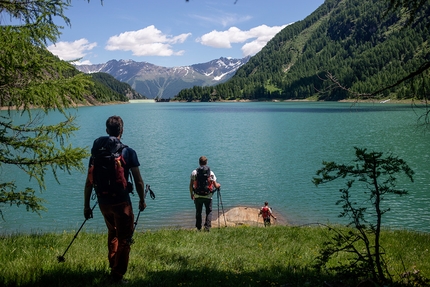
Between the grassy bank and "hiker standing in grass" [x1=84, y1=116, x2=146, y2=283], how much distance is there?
0.53 metres

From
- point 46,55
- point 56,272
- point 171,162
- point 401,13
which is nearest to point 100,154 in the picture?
point 56,272

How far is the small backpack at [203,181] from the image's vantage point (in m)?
11.8

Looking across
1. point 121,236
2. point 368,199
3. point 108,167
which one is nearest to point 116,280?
point 121,236

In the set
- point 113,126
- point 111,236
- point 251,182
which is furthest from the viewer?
point 251,182

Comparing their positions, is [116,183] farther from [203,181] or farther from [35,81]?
[203,181]

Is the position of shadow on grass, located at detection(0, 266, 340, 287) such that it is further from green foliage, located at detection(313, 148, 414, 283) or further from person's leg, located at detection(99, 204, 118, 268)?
green foliage, located at detection(313, 148, 414, 283)

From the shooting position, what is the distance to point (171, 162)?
37062mm

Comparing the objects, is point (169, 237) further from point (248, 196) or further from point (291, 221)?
point (248, 196)

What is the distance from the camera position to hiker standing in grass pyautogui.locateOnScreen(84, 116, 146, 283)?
555cm

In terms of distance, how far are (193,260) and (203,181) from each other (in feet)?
15.3

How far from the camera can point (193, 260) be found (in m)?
7.32

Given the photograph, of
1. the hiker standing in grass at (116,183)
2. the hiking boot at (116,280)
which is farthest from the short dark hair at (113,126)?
the hiking boot at (116,280)

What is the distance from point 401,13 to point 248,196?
2035 centimetres

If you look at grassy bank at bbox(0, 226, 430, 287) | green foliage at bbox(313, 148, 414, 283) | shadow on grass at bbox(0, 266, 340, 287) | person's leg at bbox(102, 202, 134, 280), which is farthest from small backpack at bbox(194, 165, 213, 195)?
green foliage at bbox(313, 148, 414, 283)
